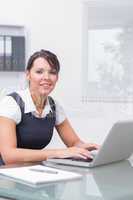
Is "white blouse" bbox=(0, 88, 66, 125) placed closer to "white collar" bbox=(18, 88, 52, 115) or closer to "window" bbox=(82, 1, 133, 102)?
"white collar" bbox=(18, 88, 52, 115)

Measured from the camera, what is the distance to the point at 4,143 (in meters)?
2.17

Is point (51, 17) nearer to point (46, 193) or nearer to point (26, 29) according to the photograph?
point (26, 29)

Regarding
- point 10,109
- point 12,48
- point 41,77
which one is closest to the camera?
point 10,109

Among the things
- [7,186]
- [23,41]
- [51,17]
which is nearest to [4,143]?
[7,186]

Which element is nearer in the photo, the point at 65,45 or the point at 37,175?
the point at 37,175

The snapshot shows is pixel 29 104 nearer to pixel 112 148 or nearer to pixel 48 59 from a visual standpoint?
pixel 48 59

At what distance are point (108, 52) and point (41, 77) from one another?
3.81 ft

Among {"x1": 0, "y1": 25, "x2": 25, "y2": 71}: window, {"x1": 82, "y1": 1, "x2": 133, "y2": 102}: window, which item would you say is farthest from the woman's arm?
{"x1": 82, "y1": 1, "x2": 133, "y2": 102}: window

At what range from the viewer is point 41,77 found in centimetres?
247

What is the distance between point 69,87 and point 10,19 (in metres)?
0.72

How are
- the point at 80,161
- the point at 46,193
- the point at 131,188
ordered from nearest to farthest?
the point at 46,193
the point at 131,188
the point at 80,161

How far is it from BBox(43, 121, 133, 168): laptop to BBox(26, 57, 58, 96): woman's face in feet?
2.03

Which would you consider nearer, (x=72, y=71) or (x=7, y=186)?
(x=7, y=186)

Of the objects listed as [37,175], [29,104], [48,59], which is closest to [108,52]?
[48,59]
